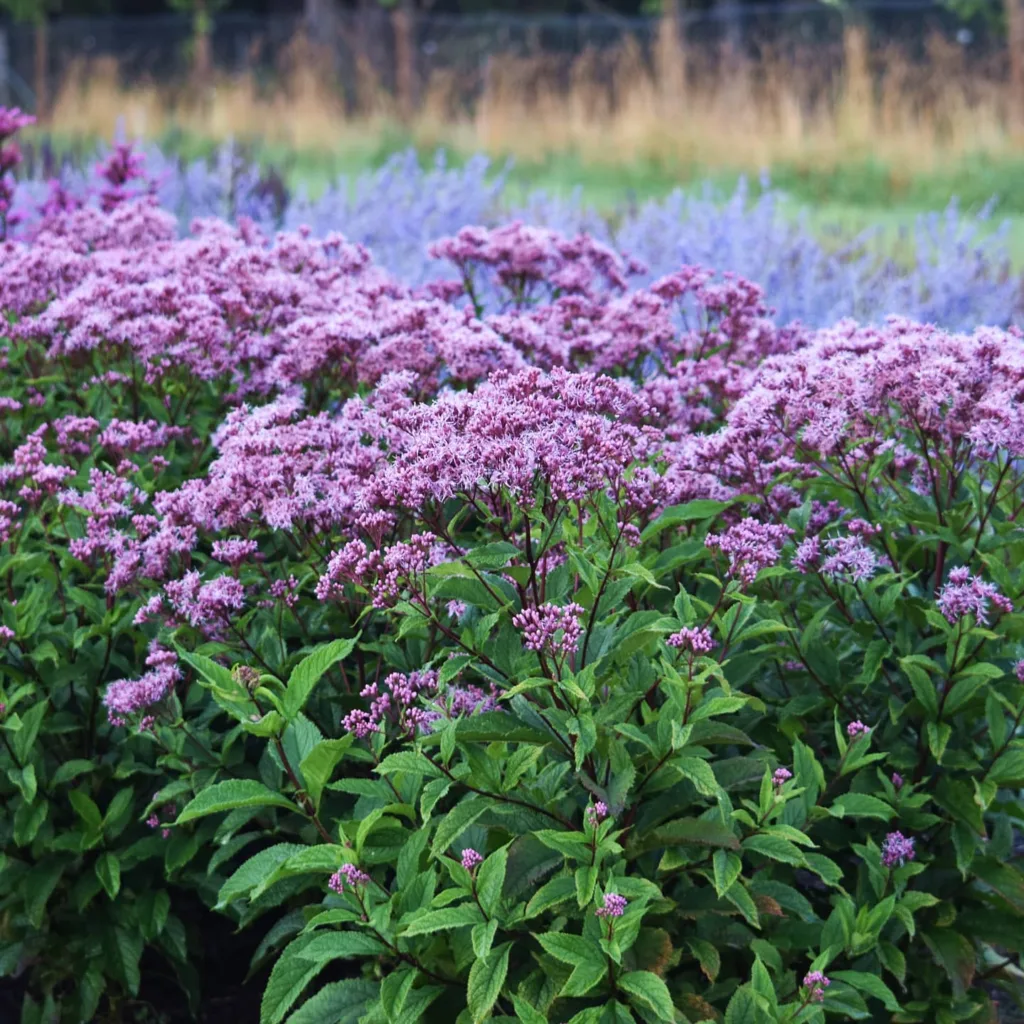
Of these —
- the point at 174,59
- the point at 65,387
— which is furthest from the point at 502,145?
the point at 174,59

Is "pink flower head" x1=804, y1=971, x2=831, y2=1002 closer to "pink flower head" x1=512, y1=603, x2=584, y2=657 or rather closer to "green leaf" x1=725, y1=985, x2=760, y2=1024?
"green leaf" x1=725, y1=985, x2=760, y2=1024

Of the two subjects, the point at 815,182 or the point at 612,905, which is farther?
the point at 815,182

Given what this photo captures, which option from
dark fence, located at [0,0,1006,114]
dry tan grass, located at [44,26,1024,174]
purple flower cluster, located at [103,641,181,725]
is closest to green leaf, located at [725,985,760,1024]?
purple flower cluster, located at [103,641,181,725]

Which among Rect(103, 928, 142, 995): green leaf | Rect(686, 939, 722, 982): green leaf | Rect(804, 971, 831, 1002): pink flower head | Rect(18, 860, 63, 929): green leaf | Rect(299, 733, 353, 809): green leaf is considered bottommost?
Rect(103, 928, 142, 995): green leaf

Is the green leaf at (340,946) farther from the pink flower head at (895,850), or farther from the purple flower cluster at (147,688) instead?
the pink flower head at (895,850)

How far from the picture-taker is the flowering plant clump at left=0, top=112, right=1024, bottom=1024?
2299 millimetres

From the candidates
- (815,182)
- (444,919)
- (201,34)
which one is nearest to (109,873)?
(444,919)

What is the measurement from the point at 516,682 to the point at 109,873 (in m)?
1.11

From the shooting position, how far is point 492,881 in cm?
221

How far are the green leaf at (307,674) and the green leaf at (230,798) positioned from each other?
0.46 ft

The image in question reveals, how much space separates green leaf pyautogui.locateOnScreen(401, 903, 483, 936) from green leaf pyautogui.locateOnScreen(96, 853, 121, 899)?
926mm

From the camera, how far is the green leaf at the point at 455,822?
7.32ft

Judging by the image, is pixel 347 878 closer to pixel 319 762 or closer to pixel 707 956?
pixel 319 762

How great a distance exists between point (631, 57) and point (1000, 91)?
606 centimetres
